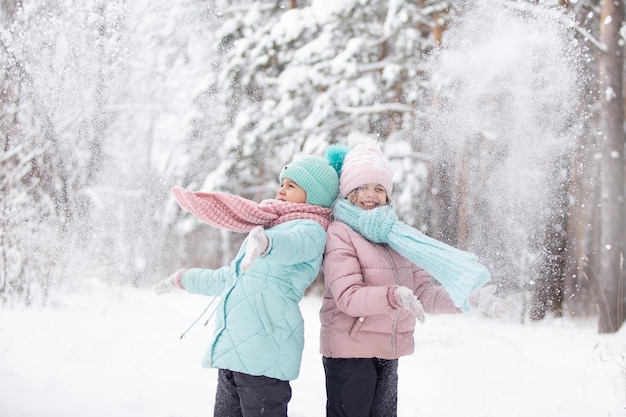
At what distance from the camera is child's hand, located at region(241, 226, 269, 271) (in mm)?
1685

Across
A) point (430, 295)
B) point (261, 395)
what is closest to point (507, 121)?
point (430, 295)

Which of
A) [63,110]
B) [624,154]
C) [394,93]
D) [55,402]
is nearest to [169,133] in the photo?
[63,110]

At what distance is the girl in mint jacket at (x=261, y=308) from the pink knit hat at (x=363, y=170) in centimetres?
22

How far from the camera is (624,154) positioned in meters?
6.33

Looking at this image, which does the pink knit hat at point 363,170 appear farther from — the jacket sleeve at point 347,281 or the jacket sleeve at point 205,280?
the jacket sleeve at point 205,280

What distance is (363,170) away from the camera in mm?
2283

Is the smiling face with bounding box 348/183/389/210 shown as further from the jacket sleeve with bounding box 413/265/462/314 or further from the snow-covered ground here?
the snow-covered ground

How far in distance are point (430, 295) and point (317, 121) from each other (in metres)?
5.06

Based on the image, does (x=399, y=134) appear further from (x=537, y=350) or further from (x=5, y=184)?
(x=5, y=184)

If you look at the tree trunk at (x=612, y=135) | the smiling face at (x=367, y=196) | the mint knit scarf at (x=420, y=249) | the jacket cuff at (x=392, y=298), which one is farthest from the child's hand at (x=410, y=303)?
the tree trunk at (x=612, y=135)

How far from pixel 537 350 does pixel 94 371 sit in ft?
13.1

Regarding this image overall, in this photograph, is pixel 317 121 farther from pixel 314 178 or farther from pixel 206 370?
pixel 314 178

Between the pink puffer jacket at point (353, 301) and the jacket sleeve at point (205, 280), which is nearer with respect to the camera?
the pink puffer jacket at point (353, 301)

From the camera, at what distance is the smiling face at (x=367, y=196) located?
7.59 feet
